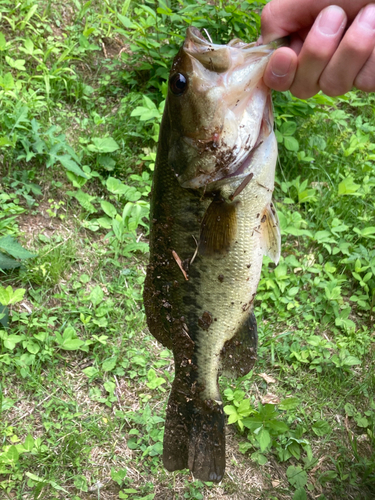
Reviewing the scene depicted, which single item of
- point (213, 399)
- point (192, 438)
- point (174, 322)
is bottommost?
point (192, 438)

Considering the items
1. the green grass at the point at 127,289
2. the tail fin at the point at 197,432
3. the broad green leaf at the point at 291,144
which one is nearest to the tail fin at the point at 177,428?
the tail fin at the point at 197,432

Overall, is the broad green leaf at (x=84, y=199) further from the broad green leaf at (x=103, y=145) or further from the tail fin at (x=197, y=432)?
the tail fin at (x=197, y=432)

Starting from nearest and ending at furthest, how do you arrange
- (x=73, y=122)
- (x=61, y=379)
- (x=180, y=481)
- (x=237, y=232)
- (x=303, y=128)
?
(x=237, y=232), (x=180, y=481), (x=61, y=379), (x=73, y=122), (x=303, y=128)

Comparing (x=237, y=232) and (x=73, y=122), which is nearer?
(x=237, y=232)

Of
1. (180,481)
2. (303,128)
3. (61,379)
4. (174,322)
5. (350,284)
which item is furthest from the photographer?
(303,128)

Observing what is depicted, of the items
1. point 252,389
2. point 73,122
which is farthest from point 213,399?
point 73,122

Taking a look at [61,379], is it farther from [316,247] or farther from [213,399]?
[316,247]

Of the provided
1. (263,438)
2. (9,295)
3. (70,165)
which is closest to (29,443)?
(9,295)

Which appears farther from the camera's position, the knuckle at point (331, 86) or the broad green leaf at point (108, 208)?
the broad green leaf at point (108, 208)

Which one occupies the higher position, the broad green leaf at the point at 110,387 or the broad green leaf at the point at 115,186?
the broad green leaf at the point at 115,186

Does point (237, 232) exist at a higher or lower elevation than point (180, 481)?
higher
